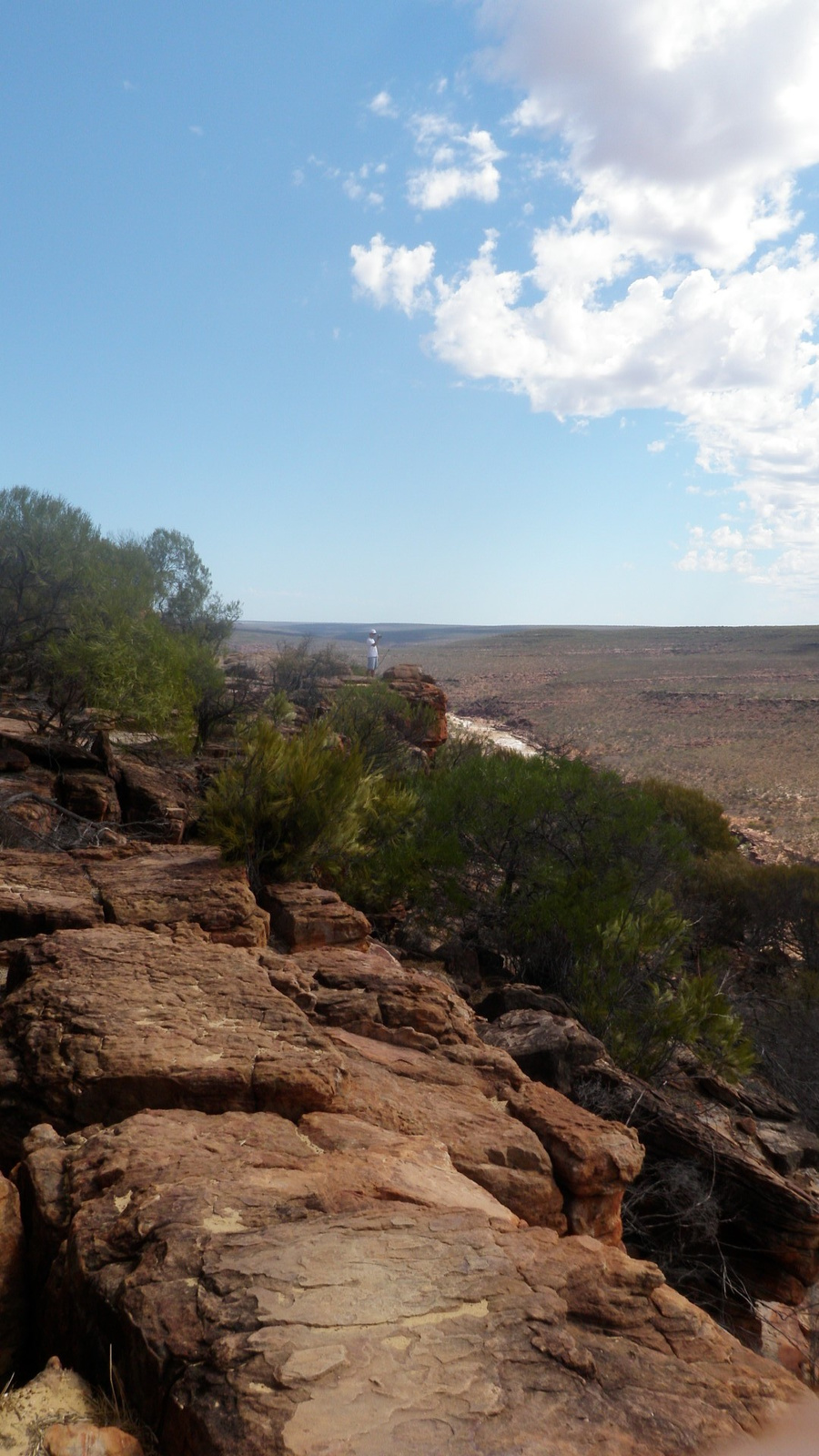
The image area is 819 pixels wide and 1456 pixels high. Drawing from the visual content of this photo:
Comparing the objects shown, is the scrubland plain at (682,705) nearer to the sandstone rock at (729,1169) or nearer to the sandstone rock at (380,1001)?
the sandstone rock at (729,1169)

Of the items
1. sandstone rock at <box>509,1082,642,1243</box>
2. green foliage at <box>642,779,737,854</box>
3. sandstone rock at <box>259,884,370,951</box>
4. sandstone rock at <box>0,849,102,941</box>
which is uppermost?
sandstone rock at <box>0,849,102,941</box>

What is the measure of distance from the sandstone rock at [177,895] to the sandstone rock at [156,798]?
222 centimetres

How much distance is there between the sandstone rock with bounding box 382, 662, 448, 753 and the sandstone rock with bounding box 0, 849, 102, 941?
14.2 meters

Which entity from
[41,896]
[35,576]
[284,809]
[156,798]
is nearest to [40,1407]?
[41,896]

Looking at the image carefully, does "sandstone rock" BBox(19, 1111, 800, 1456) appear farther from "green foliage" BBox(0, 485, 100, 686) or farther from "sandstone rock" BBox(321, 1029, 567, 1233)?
"green foliage" BBox(0, 485, 100, 686)

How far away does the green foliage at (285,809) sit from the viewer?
7973 millimetres

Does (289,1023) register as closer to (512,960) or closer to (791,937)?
(512,960)

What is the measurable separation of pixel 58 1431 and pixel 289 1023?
8.18ft

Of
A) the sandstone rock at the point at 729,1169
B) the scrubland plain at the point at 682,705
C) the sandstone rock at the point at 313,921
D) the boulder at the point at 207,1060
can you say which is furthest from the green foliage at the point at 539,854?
the scrubland plain at the point at 682,705

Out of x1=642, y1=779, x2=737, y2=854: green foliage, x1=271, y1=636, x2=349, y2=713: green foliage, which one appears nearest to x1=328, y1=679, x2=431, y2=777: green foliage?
x1=271, y1=636, x2=349, y2=713: green foliage

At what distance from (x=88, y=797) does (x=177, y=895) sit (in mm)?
3895

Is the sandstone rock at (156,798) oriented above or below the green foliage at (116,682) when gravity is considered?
below

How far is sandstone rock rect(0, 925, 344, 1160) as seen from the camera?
3984 mm

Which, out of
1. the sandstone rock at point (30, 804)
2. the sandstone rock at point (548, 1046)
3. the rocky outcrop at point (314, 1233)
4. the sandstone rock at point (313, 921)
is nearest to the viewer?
the rocky outcrop at point (314, 1233)
